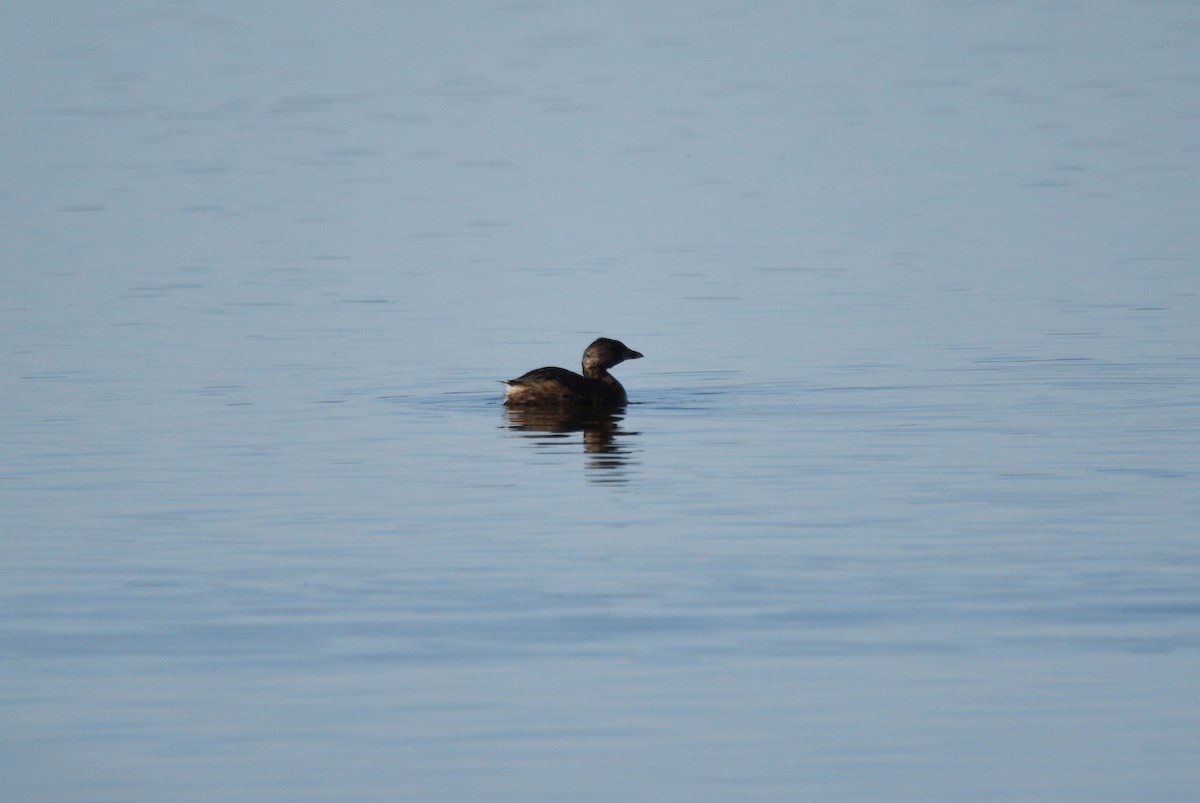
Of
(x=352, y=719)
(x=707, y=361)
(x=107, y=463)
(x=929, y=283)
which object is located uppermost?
(x=929, y=283)

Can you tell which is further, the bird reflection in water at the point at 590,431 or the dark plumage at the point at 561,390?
the dark plumage at the point at 561,390

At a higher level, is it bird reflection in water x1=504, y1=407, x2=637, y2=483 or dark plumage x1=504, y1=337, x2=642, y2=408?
dark plumage x1=504, y1=337, x2=642, y2=408

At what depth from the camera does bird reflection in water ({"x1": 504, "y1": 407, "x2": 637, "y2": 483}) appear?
13.9 metres

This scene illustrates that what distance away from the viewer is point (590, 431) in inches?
632

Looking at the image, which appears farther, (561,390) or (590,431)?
(561,390)

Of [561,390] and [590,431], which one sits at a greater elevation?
[561,390]

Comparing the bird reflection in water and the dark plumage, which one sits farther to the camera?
the dark plumage

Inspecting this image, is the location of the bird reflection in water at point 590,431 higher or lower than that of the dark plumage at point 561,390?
lower

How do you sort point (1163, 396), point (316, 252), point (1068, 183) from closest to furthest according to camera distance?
point (1163, 396)
point (316, 252)
point (1068, 183)

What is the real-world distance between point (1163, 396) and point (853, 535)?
5834 mm

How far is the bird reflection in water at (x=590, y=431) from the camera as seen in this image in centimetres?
1392

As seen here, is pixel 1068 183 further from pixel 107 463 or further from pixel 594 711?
pixel 594 711

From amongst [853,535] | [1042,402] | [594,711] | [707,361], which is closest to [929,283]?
[707,361]

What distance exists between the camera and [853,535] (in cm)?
1123
